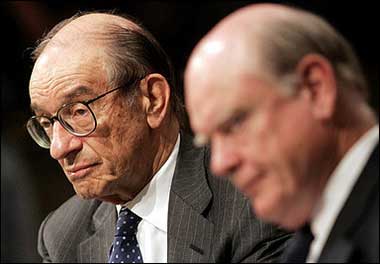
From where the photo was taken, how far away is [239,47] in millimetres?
1456

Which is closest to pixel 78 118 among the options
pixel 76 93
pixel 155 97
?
pixel 76 93

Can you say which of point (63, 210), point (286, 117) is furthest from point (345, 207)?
point (63, 210)

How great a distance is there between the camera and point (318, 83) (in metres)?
1.45

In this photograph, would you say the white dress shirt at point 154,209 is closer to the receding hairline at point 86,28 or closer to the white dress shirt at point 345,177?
the receding hairline at point 86,28

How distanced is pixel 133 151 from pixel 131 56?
0.65 feet

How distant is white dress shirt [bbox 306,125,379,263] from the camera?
1491mm

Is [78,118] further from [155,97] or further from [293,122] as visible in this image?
[293,122]

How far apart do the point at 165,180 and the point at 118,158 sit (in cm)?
13

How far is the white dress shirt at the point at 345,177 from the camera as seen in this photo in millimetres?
1491

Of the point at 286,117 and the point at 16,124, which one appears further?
the point at 16,124

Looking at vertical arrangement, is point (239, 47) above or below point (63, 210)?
above

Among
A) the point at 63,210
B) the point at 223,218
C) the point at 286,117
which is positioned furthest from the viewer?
the point at 63,210

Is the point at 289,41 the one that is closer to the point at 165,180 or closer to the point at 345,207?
the point at 345,207

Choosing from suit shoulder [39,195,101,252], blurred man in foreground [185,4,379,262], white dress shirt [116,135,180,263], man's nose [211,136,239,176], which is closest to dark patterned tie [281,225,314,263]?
blurred man in foreground [185,4,379,262]
